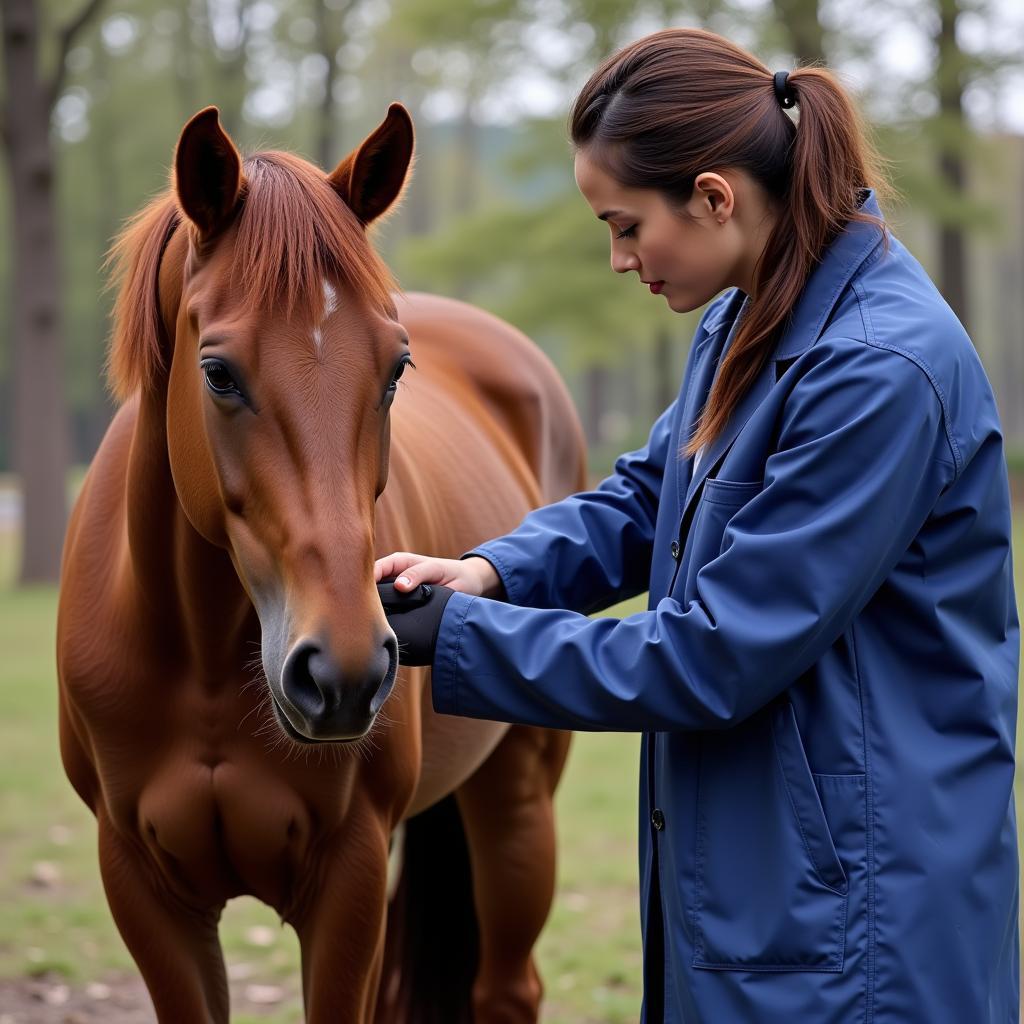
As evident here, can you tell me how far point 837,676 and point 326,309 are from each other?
0.89 m

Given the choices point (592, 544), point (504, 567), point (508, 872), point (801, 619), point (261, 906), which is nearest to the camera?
point (801, 619)

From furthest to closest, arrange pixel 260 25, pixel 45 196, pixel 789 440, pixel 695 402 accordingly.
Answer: pixel 260 25
pixel 45 196
pixel 695 402
pixel 789 440

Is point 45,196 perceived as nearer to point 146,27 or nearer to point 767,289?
point 767,289

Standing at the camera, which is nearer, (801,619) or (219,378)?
(801,619)

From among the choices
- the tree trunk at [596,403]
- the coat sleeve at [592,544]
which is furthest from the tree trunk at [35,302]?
the tree trunk at [596,403]

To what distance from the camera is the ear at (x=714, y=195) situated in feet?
5.79

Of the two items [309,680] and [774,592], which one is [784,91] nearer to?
[774,592]

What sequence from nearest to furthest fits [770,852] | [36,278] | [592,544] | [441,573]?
[770,852] < [441,573] < [592,544] < [36,278]

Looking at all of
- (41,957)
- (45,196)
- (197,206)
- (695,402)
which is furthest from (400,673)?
(45,196)

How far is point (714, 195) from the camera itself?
70.7 inches

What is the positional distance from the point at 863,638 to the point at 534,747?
1936 millimetres

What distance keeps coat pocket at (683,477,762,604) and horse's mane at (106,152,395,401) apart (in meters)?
0.57

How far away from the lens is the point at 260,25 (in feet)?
66.7

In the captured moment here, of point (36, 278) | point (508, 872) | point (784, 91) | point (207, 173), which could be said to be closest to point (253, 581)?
point (207, 173)
